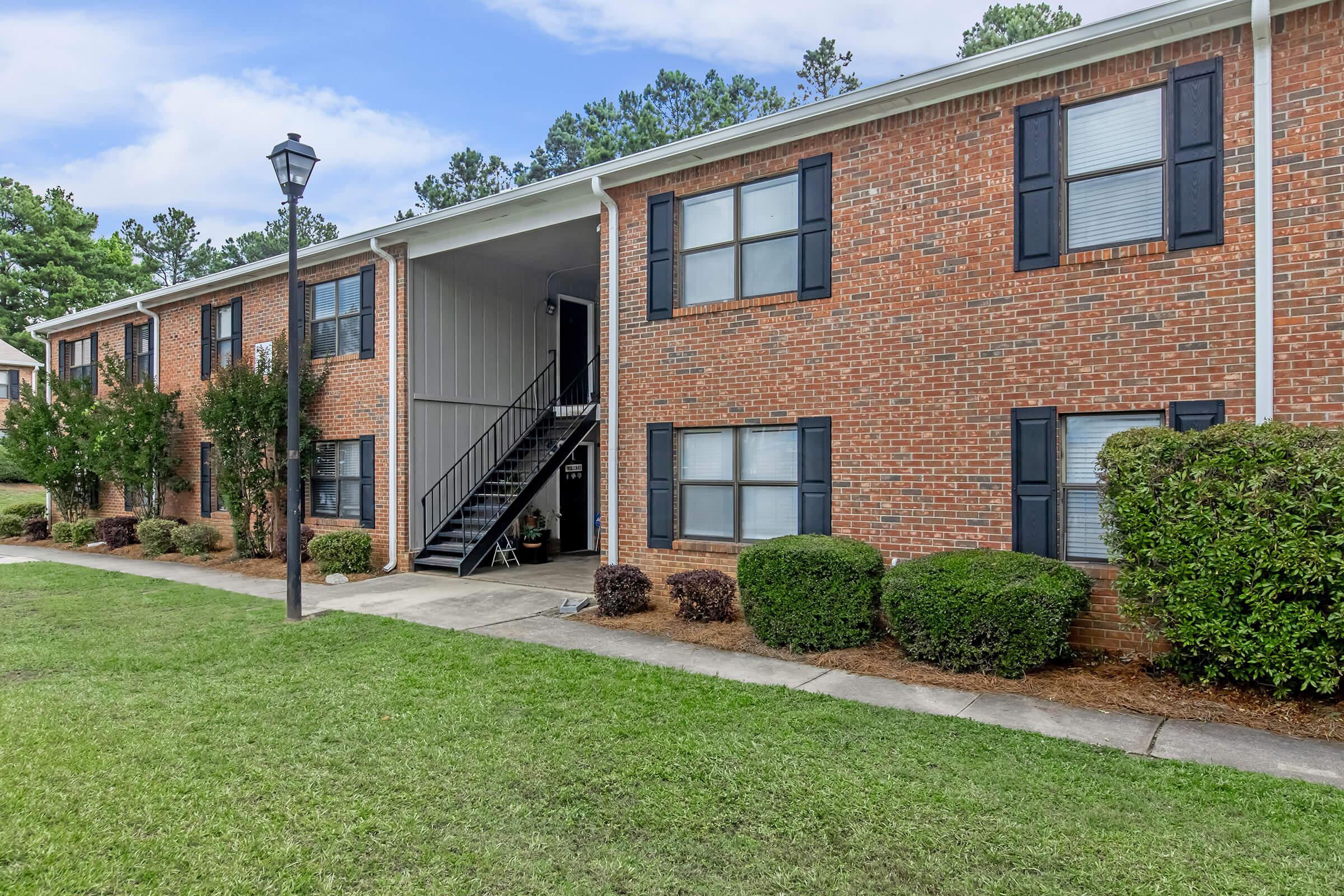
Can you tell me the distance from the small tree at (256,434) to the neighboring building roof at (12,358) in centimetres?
2454

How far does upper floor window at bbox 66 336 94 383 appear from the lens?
59.0 ft

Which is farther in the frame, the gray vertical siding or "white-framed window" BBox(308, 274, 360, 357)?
"white-framed window" BBox(308, 274, 360, 357)

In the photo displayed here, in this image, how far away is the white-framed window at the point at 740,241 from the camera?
826cm

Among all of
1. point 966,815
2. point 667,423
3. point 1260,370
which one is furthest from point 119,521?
point 1260,370

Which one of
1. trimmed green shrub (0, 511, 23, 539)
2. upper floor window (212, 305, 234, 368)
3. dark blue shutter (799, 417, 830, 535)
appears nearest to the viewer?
dark blue shutter (799, 417, 830, 535)

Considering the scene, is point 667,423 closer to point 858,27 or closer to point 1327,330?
point 1327,330

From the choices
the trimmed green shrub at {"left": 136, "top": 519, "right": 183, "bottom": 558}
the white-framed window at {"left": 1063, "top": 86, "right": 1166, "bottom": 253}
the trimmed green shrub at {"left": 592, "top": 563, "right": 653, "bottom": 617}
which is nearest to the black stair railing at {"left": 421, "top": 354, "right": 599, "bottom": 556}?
the trimmed green shrub at {"left": 592, "top": 563, "right": 653, "bottom": 617}

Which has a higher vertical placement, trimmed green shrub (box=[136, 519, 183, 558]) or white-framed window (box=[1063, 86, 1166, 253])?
white-framed window (box=[1063, 86, 1166, 253])

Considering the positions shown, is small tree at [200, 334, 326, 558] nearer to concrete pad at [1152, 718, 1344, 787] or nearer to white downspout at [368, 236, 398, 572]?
white downspout at [368, 236, 398, 572]

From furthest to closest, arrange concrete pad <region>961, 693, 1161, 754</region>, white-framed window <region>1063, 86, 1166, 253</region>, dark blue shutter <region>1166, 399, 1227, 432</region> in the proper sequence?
white-framed window <region>1063, 86, 1166, 253</region> → dark blue shutter <region>1166, 399, 1227, 432</region> → concrete pad <region>961, 693, 1161, 754</region>

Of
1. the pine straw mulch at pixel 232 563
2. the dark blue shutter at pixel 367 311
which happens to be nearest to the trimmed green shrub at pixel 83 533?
the pine straw mulch at pixel 232 563

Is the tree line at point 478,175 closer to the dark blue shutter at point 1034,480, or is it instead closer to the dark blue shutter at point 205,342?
the dark blue shutter at point 205,342

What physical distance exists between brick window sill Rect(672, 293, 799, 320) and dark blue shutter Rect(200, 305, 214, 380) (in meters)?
10.5

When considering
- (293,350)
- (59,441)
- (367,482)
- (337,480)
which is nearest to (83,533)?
(59,441)
